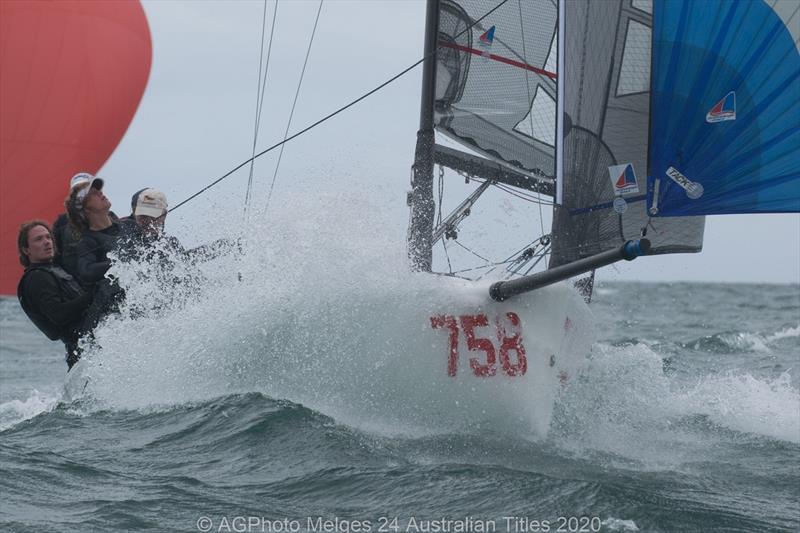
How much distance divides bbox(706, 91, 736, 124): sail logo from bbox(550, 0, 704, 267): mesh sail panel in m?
0.42

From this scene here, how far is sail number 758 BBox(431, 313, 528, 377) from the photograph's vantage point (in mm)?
4309

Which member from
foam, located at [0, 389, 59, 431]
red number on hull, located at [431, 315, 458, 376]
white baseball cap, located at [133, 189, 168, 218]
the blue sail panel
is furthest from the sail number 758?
foam, located at [0, 389, 59, 431]

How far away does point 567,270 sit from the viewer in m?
3.92

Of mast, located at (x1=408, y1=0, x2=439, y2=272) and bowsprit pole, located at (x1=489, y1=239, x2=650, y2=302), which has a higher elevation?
mast, located at (x1=408, y1=0, x2=439, y2=272)

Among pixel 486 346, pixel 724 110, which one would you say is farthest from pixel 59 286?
pixel 724 110

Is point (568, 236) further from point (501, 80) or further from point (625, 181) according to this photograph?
point (501, 80)

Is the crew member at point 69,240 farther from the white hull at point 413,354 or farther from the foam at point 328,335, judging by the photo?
the white hull at point 413,354

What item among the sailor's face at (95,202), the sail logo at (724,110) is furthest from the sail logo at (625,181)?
the sailor's face at (95,202)

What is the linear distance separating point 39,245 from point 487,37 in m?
2.43

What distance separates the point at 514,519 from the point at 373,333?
4.47 ft

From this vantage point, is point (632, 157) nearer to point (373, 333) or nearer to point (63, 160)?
point (373, 333)

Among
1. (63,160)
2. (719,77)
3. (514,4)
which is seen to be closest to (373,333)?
(719,77)

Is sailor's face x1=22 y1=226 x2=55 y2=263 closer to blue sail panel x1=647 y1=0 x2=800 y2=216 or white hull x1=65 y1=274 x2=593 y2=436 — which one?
white hull x1=65 y1=274 x2=593 y2=436

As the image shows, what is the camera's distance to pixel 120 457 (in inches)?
167
